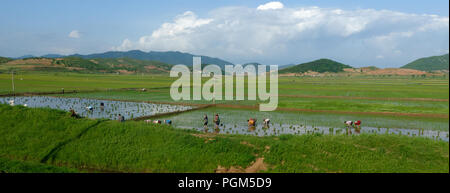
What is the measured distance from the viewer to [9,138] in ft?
58.1

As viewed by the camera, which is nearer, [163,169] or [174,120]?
[163,169]

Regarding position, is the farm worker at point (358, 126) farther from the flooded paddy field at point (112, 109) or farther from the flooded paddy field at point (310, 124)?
the flooded paddy field at point (112, 109)

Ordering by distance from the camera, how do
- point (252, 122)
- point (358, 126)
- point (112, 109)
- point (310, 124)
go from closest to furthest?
1. point (358, 126)
2. point (252, 122)
3. point (310, 124)
4. point (112, 109)

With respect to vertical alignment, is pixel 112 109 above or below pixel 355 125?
above

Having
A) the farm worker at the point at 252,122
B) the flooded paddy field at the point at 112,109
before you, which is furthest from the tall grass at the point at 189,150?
the flooded paddy field at the point at 112,109

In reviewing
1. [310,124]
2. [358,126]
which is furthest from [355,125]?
[310,124]

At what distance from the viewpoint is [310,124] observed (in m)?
25.5

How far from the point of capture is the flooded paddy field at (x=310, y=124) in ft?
73.2

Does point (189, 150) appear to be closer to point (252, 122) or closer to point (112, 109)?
point (252, 122)

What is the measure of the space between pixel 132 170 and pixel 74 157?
344 centimetres

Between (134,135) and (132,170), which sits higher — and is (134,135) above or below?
above
